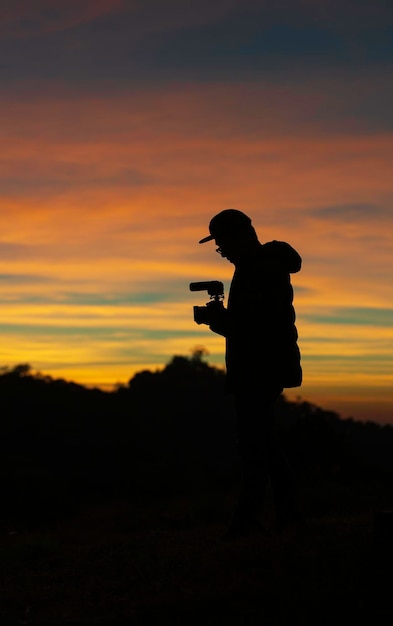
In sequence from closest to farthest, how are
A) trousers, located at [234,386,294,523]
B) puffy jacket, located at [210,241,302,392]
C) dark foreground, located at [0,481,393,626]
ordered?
dark foreground, located at [0,481,393,626] < puffy jacket, located at [210,241,302,392] < trousers, located at [234,386,294,523]

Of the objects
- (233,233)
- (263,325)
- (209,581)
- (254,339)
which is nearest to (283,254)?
(233,233)

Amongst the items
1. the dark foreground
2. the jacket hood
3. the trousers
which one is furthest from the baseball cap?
the dark foreground

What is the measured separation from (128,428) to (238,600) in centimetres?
3571

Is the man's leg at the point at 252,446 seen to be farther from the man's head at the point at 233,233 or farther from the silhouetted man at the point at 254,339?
the man's head at the point at 233,233

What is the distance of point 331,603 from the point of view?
576cm

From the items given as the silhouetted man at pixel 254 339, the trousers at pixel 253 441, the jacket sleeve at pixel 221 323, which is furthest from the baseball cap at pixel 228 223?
the trousers at pixel 253 441

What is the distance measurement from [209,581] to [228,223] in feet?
9.99

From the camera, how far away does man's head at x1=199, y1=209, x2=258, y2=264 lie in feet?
26.9

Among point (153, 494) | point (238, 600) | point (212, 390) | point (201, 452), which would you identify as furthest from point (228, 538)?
point (212, 390)

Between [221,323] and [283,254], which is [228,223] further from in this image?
[221,323]

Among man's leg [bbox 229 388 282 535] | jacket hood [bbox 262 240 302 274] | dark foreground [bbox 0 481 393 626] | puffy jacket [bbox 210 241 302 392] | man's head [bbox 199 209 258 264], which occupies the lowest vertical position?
dark foreground [bbox 0 481 393 626]

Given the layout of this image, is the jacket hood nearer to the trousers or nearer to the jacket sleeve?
the jacket sleeve

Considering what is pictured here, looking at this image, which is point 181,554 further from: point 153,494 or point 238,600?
point 153,494

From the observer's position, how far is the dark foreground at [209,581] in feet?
19.1
